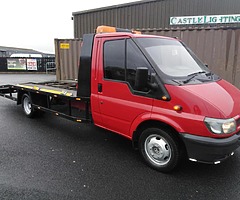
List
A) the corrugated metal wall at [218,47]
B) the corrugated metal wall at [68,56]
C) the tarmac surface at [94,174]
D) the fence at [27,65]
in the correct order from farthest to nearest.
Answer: the fence at [27,65] → the corrugated metal wall at [68,56] → the corrugated metal wall at [218,47] → the tarmac surface at [94,174]

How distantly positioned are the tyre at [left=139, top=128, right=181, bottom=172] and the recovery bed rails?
4.59 ft

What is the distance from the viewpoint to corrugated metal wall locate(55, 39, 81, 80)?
32.9 feet

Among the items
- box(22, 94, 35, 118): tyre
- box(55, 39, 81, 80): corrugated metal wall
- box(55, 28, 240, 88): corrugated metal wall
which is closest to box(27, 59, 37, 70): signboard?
box(55, 39, 81, 80): corrugated metal wall

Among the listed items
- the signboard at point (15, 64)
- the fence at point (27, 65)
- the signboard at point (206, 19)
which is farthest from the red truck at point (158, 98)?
the signboard at point (15, 64)

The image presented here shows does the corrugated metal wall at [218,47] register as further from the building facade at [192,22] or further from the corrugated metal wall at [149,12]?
the corrugated metal wall at [149,12]

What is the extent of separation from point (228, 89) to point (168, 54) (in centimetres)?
110

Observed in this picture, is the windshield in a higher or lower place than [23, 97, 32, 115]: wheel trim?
higher

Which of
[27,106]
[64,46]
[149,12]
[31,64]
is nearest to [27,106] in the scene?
[27,106]

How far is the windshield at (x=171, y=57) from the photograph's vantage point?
3.24m

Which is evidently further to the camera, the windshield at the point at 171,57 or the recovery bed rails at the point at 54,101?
the recovery bed rails at the point at 54,101

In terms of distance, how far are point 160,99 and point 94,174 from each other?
5.10 feet

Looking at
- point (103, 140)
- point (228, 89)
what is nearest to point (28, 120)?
point (103, 140)

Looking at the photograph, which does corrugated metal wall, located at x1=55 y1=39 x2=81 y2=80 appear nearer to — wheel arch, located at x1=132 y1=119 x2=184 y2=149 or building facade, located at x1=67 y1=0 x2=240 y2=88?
building facade, located at x1=67 y1=0 x2=240 y2=88

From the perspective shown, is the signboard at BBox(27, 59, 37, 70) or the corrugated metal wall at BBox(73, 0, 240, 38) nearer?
the corrugated metal wall at BBox(73, 0, 240, 38)
